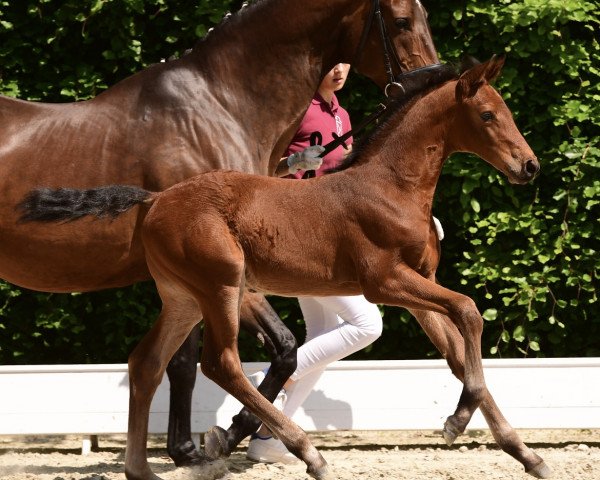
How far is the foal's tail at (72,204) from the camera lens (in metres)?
4.39

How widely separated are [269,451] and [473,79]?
2.22 meters

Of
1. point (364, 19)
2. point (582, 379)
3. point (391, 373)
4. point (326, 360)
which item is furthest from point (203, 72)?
point (582, 379)

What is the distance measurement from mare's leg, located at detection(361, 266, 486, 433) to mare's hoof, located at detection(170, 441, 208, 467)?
146cm

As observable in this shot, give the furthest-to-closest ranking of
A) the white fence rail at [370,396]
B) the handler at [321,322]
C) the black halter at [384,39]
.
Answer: the white fence rail at [370,396]
the handler at [321,322]
the black halter at [384,39]

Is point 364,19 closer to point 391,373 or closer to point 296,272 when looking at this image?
point 296,272

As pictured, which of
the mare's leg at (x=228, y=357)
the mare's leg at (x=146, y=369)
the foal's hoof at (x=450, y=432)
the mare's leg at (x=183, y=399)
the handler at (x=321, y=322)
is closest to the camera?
the foal's hoof at (x=450, y=432)

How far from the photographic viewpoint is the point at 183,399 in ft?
16.8

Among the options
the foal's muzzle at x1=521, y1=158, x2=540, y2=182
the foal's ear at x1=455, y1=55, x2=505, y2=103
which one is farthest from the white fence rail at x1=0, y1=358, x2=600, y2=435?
the foal's ear at x1=455, y1=55, x2=505, y2=103

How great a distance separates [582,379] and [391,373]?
1008 millimetres

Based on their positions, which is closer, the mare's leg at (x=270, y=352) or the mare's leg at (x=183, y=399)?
the mare's leg at (x=270, y=352)

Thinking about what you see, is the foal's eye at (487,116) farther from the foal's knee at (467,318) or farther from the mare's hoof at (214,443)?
the mare's hoof at (214,443)

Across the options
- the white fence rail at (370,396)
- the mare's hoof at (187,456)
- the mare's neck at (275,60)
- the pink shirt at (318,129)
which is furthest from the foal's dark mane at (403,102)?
the white fence rail at (370,396)

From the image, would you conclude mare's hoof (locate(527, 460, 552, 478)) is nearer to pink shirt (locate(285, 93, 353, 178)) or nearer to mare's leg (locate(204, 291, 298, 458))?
mare's leg (locate(204, 291, 298, 458))

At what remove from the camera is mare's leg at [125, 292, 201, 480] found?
452cm
